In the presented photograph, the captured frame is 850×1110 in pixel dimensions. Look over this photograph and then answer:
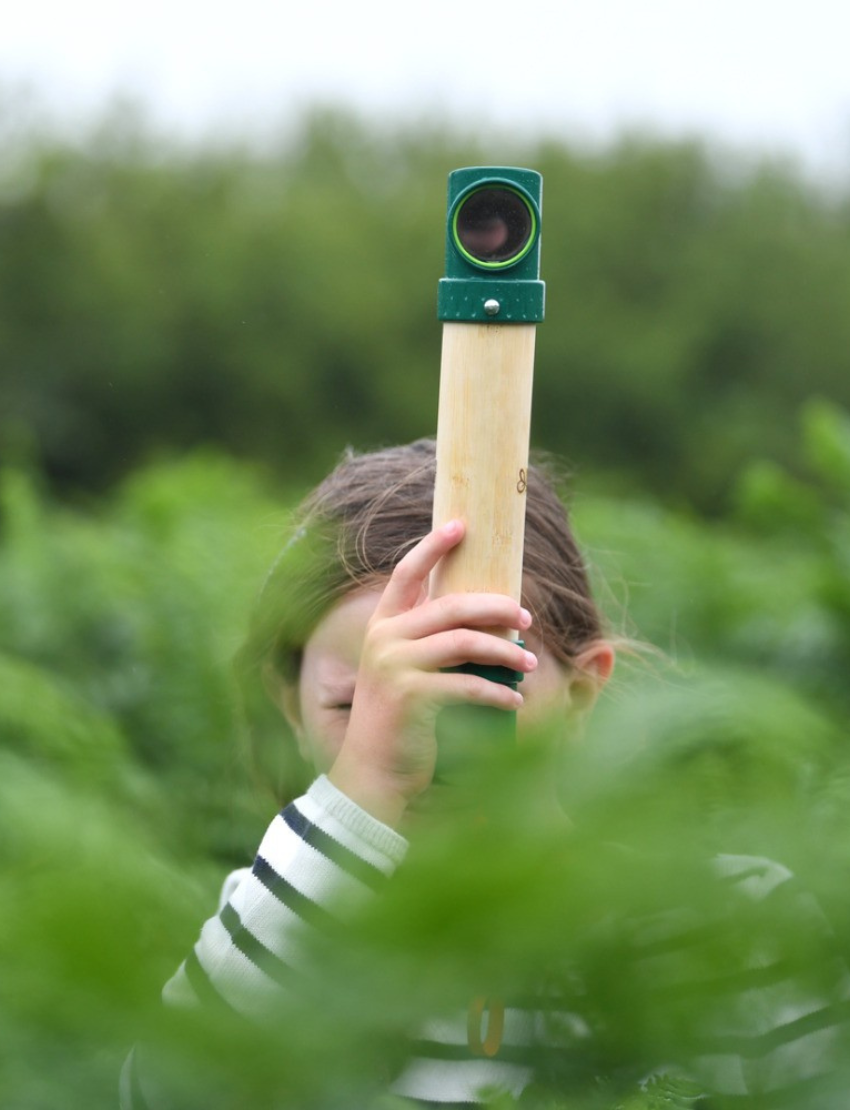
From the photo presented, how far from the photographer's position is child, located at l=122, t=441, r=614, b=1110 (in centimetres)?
45

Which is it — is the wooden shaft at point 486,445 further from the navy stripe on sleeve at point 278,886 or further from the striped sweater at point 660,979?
the striped sweater at point 660,979

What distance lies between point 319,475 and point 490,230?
48.1 ft

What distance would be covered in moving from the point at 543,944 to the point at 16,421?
16830 millimetres

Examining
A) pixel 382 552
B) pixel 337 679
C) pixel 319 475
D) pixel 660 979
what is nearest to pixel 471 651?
pixel 660 979

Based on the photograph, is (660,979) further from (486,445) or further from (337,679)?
(337,679)

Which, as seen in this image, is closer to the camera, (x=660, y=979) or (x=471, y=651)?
(x=660, y=979)

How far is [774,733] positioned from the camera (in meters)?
0.90

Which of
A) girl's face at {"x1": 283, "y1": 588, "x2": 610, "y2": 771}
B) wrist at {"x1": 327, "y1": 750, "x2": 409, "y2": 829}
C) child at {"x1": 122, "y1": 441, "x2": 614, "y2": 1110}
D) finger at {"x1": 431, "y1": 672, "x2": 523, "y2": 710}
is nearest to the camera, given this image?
child at {"x1": 122, "y1": 441, "x2": 614, "y2": 1110}

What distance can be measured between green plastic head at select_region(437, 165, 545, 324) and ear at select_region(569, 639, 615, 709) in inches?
31.4

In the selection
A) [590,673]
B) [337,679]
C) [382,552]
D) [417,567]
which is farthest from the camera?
[590,673]

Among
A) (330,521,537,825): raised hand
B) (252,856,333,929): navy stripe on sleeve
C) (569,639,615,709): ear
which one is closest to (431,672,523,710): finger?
(330,521,537,825): raised hand

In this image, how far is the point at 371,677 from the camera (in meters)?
0.86

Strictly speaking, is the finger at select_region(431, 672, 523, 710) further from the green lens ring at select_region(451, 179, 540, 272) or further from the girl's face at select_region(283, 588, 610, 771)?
the girl's face at select_region(283, 588, 610, 771)

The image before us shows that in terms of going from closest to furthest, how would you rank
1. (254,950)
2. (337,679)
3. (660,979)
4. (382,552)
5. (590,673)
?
(660,979), (254,950), (337,679), (382,552), (590,673)
